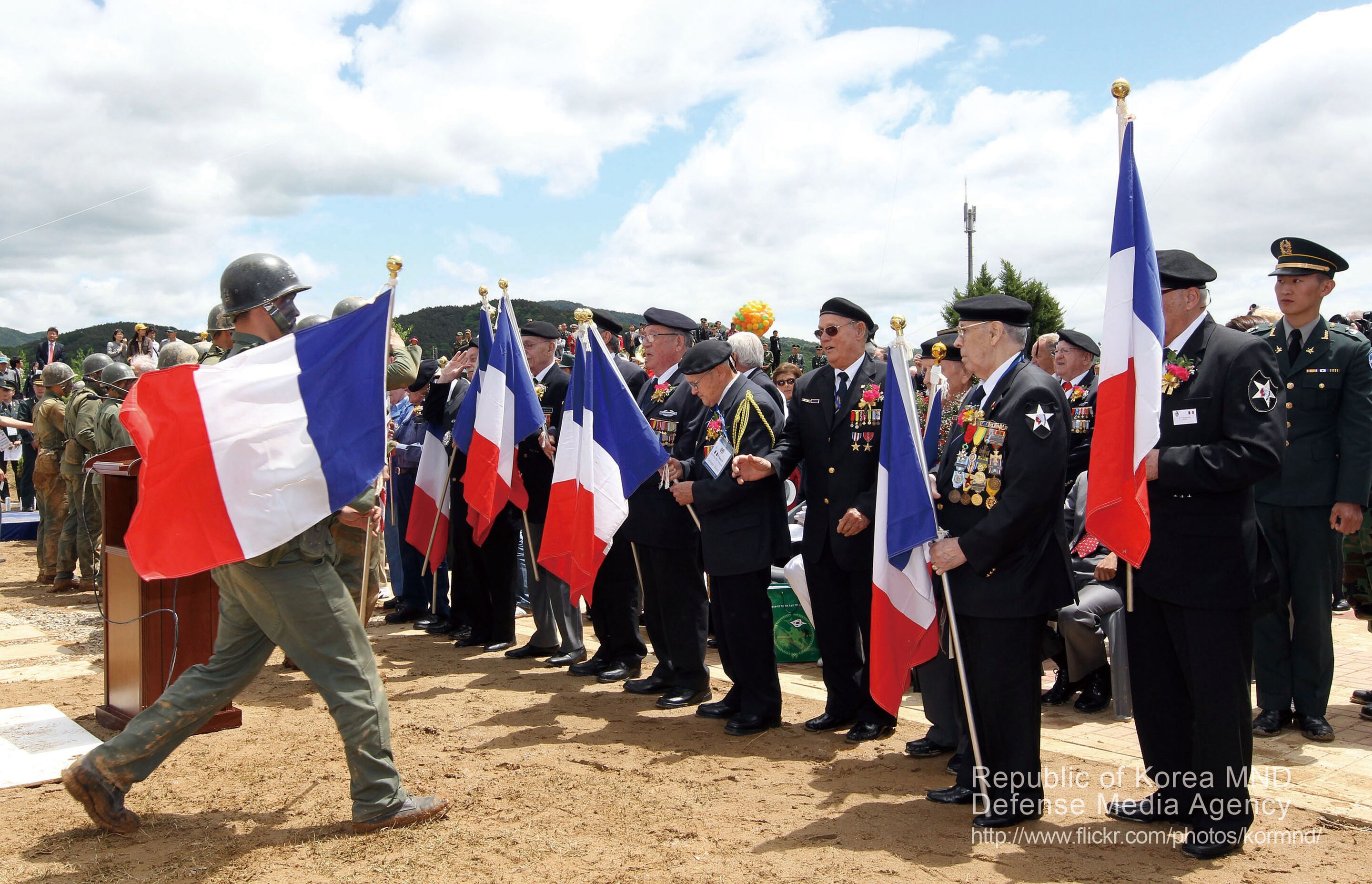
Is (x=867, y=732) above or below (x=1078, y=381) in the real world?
below

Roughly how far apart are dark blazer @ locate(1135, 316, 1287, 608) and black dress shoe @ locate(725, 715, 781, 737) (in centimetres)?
229

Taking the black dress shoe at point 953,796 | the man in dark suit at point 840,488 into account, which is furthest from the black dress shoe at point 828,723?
the black dress shoe at point 953,796

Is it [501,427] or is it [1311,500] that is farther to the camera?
[501,427]

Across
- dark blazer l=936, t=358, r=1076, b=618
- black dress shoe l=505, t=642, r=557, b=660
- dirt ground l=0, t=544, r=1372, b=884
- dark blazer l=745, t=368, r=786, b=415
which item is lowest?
dirt ground l=0, t=544, r=1372, b=884

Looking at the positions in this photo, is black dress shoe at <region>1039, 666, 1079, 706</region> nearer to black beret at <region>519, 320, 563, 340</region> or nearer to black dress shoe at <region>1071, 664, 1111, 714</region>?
black dress shoe at <region>1071, 664, 1111, 714</region>

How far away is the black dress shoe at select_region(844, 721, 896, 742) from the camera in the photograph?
17.6 ft

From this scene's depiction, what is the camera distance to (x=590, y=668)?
7.08 m

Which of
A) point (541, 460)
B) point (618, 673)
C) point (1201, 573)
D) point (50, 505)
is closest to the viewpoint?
point (1201, 573)

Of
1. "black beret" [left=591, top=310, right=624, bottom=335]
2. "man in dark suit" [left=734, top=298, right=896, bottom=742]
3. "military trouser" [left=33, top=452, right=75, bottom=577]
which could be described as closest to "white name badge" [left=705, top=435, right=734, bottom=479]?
"man in dark suit" [left=734, top=298, right=896, bottom=742]

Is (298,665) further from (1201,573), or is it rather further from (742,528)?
(1201,573)

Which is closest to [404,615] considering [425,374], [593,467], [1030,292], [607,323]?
[425,374]

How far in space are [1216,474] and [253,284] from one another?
4.00m

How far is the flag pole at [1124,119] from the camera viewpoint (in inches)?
158

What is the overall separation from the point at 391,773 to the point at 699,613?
256 cm
